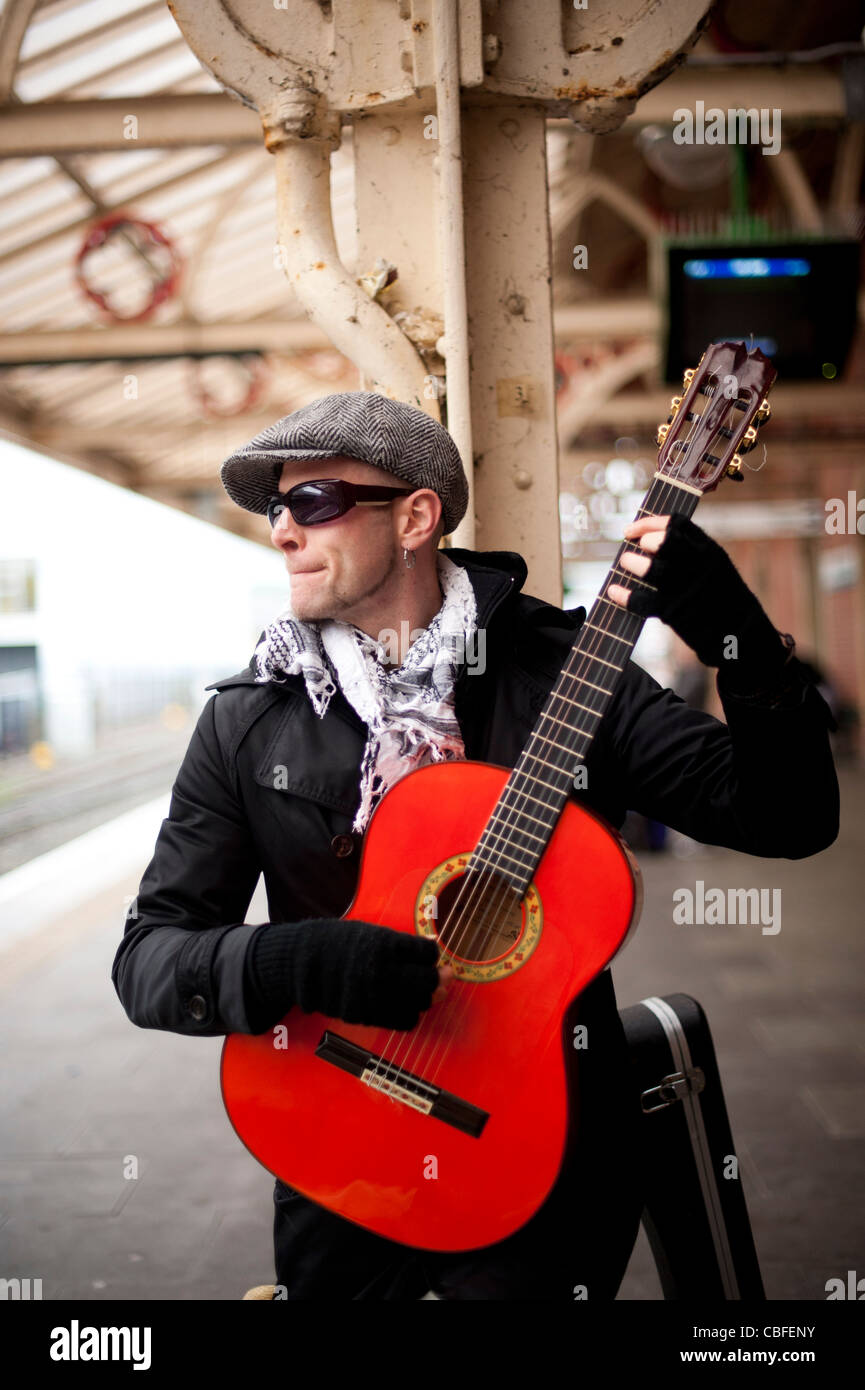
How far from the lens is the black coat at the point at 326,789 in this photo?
166 centimetres

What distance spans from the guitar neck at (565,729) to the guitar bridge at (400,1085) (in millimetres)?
308

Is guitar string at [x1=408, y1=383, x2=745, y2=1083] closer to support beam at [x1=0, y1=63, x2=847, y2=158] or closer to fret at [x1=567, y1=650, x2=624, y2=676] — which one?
fret at [x1=567, y1=650, x2=624, y2=676]

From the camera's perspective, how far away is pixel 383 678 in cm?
176

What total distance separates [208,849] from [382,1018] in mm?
466

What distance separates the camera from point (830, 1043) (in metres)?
4.79

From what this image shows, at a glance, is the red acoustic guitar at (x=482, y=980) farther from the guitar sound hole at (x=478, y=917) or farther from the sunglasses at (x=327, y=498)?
the sunglasses at (x=327, y=498)

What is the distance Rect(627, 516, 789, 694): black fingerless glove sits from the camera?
4.82ft

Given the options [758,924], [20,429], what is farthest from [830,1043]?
[20,429]

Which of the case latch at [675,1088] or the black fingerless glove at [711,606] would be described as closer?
the black fingerless glove at [711,606]
